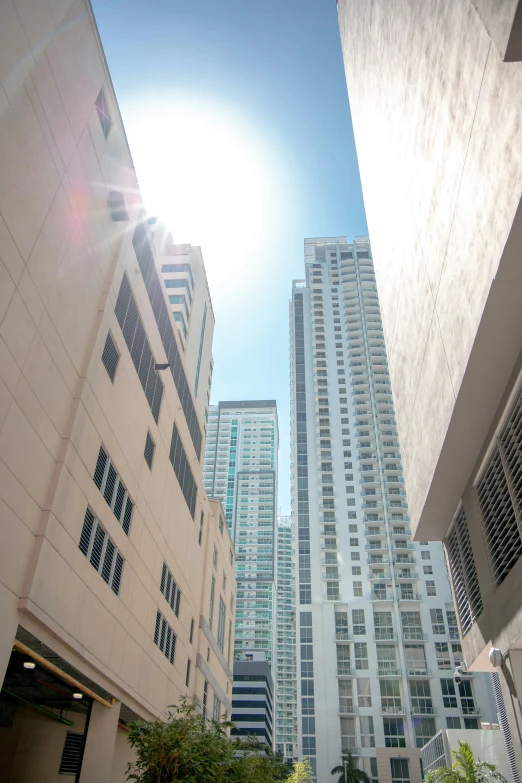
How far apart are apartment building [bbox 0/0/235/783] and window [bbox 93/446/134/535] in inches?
3.1

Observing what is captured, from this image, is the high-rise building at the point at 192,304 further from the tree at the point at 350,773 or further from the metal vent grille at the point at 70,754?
the tree at the point at 350,773

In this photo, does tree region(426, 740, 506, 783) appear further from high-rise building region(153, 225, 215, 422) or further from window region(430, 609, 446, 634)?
window region(430, 609, 446, 634)

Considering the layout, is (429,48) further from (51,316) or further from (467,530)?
(467,530)

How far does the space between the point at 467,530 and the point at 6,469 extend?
1226 cm

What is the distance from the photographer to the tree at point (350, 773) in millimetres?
62031

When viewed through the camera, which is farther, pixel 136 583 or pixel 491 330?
pixel 136 583

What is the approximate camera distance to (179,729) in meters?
14.5

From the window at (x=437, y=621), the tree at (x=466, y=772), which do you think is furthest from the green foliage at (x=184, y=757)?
the window at (x=437, y=621)

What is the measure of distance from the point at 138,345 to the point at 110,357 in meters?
3.13

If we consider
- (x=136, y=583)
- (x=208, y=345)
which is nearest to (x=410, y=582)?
(x=208, y=345)

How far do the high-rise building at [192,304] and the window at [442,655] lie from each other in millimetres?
47197

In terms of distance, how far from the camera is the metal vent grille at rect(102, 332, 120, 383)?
58.6 feet

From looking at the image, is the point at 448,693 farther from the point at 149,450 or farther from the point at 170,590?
the point at 149,450

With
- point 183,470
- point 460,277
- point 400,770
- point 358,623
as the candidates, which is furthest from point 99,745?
point 358,623
